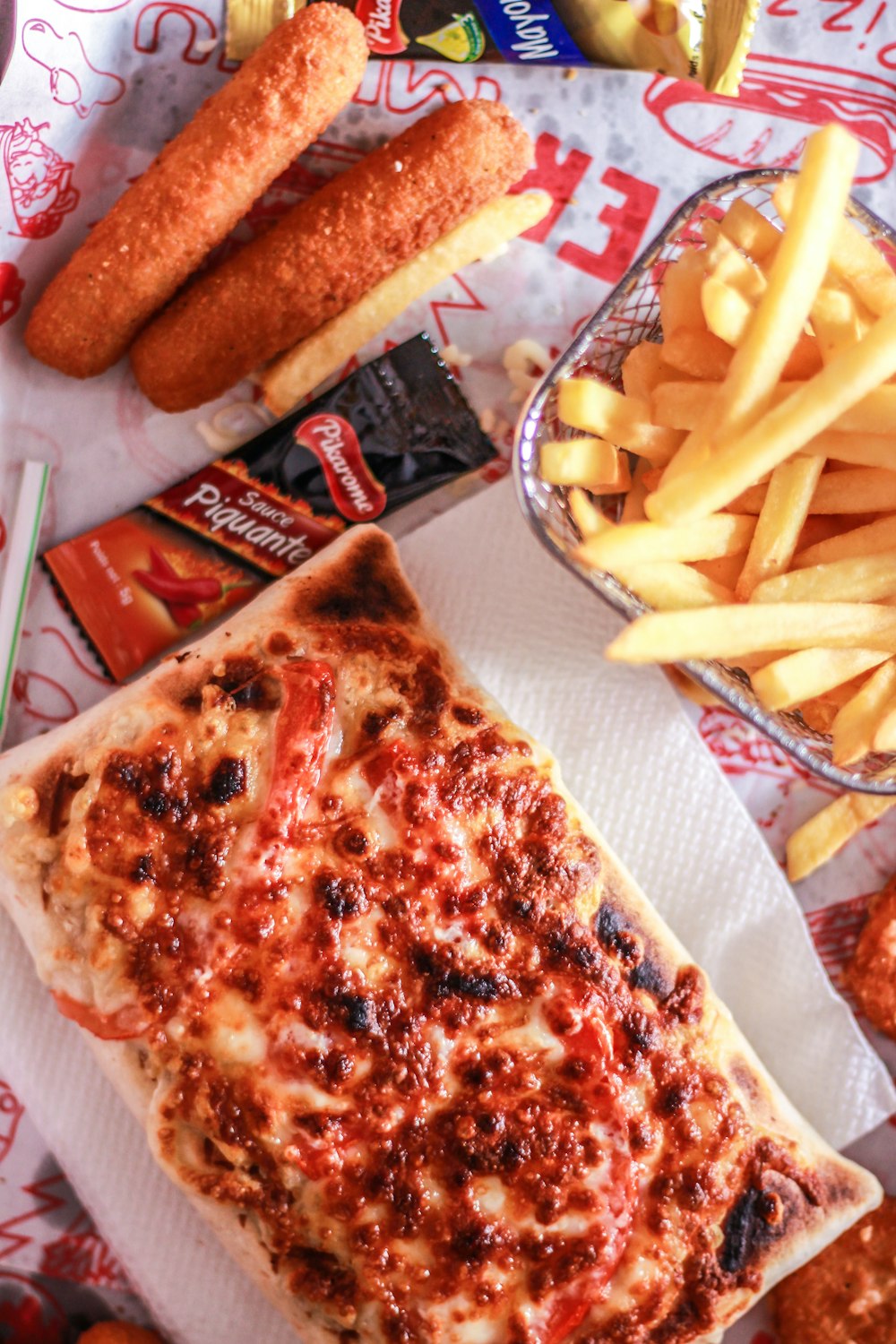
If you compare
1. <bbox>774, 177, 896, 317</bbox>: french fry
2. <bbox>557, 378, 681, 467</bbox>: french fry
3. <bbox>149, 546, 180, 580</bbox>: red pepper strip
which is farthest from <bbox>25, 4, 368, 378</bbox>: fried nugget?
<bbox>774, 177, 896, 317</bbox>: french fry

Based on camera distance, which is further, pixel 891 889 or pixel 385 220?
pixel 891 889

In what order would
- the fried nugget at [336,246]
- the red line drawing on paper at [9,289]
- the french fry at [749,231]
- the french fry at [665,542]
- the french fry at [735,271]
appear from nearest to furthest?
the french fry at [665,542] < the french fry at [735,271] < the french fry at [749,231] < the fried nugget at [336,246] < the red line drawing on paper at [9,289]

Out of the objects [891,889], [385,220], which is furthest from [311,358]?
[891,889]

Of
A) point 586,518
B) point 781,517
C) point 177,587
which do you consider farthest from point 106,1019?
point 781,517

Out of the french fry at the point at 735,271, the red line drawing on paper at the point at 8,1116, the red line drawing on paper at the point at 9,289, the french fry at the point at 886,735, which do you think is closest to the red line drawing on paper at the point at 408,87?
the red line drawing on paper at the point at 9,289

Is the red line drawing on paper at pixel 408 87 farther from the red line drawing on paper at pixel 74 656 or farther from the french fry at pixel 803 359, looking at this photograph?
the red line drawing on paper at pixel 74 656

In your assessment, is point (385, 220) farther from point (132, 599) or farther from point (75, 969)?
point (75, 969)
